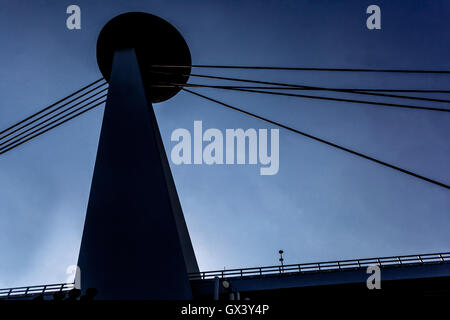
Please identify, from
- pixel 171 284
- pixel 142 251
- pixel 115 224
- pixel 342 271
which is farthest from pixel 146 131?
pixel 342 271

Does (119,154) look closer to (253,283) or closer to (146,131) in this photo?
(146,131)

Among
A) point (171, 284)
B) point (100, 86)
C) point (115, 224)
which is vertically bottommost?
point (171, 284)

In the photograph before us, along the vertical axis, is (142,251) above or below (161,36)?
below

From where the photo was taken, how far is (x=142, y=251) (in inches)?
295

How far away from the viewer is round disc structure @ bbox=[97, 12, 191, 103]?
12445 mm

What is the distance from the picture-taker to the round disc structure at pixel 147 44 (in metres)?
12.4

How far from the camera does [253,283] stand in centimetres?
1215

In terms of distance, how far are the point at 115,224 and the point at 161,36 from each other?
848cm

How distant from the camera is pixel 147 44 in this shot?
12875 millimetres

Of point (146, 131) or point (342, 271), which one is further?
point (342, 271)
